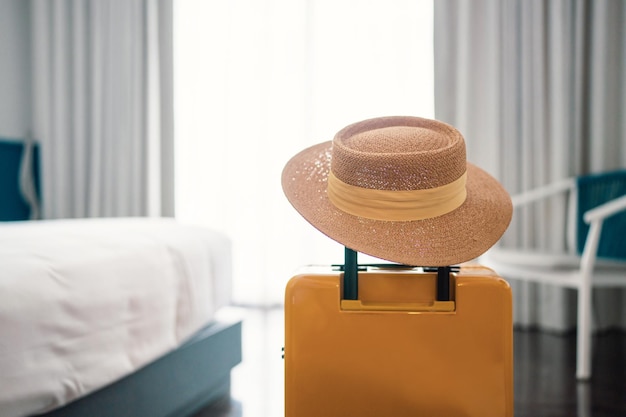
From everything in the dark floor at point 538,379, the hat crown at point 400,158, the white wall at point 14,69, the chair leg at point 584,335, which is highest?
the white wall at point 14,69

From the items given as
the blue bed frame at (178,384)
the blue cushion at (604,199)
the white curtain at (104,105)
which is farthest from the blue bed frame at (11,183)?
the blue cushion at (604,199)

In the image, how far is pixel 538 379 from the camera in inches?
77.0

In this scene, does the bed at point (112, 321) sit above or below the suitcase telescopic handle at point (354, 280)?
below

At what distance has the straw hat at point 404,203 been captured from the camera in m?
0.79

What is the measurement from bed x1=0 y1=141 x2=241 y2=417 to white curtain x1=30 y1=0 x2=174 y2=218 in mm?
1670

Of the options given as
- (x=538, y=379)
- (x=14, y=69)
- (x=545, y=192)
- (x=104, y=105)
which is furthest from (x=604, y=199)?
(x=14, y=69)

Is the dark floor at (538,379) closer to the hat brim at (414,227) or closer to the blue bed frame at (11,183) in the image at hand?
the hat brim at (414,227)

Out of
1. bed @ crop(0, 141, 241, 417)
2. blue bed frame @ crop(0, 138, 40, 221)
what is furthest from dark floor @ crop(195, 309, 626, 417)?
blue bed frame @ crop(0, 138, 40, 221)

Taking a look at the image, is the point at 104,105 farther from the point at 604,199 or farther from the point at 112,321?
the point at 604,199

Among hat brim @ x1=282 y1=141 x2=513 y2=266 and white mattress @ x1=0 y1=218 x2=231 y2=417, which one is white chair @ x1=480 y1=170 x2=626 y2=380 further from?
white mattress @ x1=0 y1=218 x2=231 y2=417

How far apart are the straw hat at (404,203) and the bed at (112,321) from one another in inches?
19.5

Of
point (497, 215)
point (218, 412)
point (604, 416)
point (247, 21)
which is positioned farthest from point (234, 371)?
point (247, 21)

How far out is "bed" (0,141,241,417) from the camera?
0.88 m

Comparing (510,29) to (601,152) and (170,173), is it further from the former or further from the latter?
(170,173)
